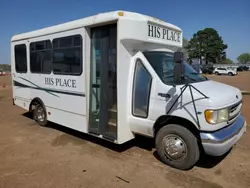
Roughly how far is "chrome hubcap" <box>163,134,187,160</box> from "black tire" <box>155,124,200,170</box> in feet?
0.07

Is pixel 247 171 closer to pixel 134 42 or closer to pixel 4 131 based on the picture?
pixel 134 42

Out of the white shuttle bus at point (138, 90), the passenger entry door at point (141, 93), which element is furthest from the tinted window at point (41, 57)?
the passenger entry door at point (141, 93)

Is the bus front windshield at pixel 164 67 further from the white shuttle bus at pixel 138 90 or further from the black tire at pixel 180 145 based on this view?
the black tire at pixel 180 145

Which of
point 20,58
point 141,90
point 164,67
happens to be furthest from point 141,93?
point 20,58

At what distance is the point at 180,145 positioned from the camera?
14.0ft


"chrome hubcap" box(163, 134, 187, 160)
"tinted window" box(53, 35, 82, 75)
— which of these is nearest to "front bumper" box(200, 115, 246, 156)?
"chrome hubcap" box(163, 134, 187, 160)

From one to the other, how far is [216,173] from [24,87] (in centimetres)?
636

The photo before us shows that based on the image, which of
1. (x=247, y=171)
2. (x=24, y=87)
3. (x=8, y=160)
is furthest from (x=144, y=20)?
(x=24, y=87)

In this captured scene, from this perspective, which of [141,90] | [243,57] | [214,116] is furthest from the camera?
[243,57]

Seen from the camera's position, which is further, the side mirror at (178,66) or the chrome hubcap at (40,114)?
the chrome hubcap at (40,114)

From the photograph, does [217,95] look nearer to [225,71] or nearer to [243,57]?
[225,71]

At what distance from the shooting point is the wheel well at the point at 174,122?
4.21 metres

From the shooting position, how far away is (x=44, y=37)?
6.51m

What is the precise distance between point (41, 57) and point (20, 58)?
1.44m
